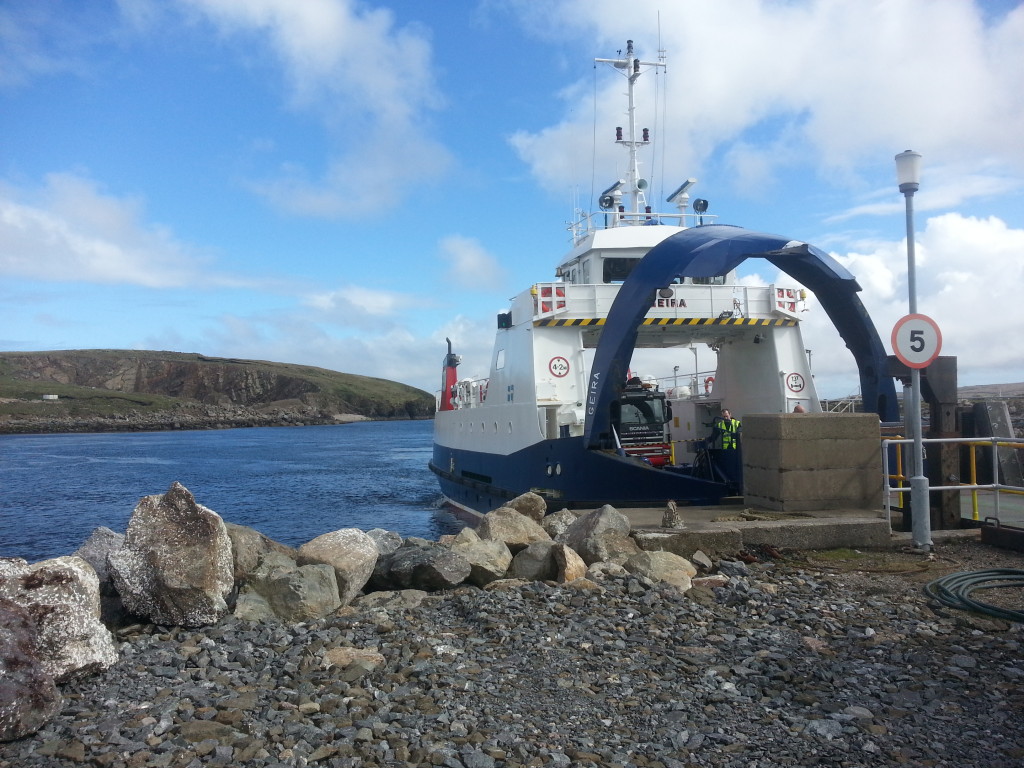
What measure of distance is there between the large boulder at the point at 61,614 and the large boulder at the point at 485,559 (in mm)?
2987

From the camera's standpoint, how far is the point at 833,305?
1248 centimetres

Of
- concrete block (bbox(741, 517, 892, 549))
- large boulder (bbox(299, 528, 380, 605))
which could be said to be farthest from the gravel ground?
concrete block (bbox(741, 517, 892, 549))

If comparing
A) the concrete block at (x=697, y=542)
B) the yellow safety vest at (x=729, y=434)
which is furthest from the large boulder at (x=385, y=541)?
the yellow safety vest at (x=729, y=434)

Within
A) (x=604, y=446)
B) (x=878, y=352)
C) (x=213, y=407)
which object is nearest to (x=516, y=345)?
(x=604, y=446)

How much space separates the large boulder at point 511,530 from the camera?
8281 millimetres

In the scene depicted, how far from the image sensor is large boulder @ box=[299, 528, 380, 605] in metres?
6.89

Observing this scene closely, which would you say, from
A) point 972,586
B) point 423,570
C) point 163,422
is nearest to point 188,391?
point 163,422

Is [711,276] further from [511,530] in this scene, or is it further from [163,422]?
[163,422]

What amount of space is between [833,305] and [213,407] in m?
124

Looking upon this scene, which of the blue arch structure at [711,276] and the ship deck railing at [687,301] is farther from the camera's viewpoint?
the ship deck railing at [687,301]

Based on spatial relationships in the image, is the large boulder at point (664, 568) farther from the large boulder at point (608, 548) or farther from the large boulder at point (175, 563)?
the large boulder at point (175, 563)

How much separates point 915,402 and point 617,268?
9.24 m

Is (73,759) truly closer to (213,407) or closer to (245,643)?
(245,643)

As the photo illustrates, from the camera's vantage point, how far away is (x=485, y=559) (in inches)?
282
